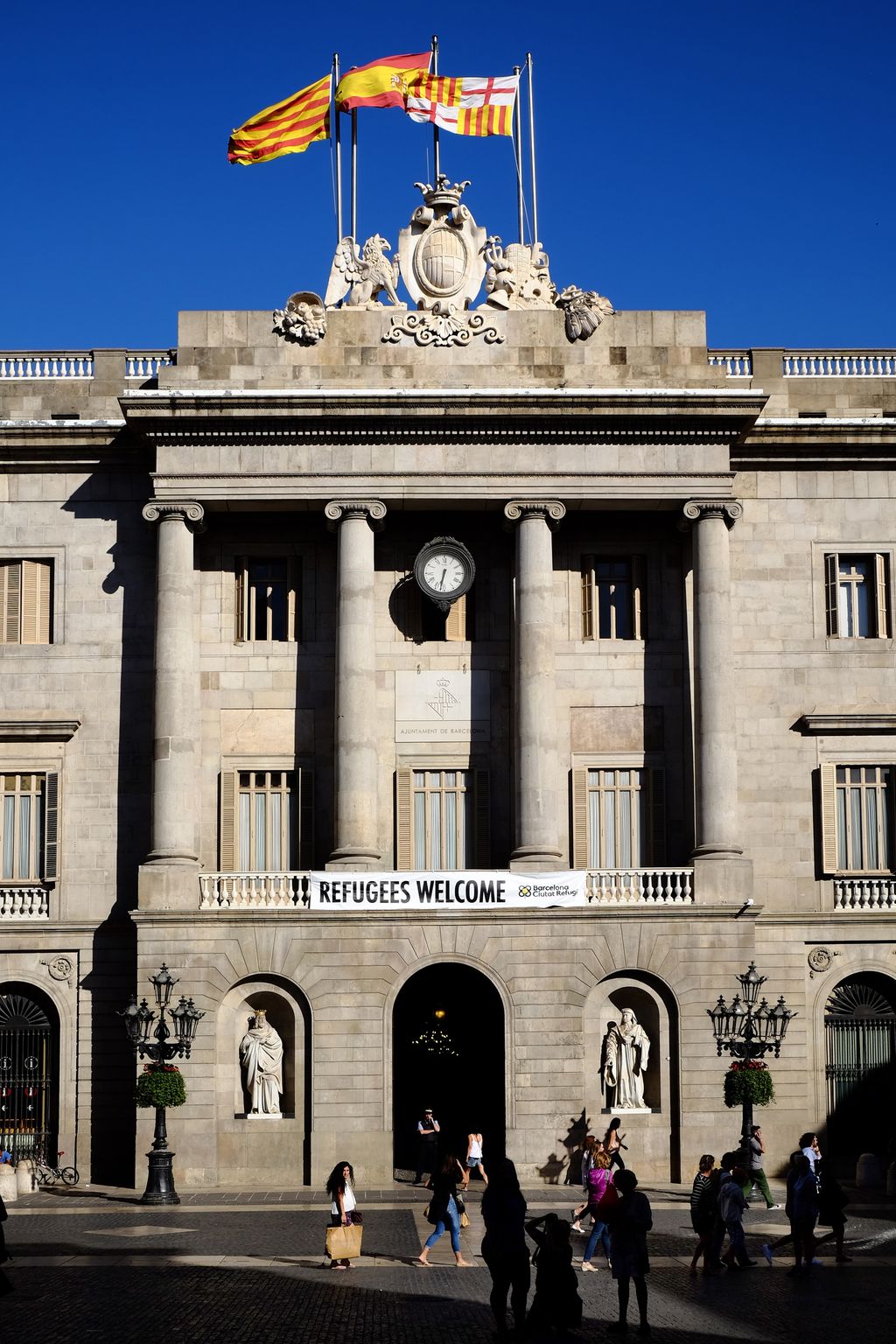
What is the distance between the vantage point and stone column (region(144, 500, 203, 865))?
1812 inches

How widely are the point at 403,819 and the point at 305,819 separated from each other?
2.44m

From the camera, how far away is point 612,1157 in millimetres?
36094

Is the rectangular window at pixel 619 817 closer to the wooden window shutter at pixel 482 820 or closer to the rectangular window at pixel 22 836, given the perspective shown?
the wooden window shutter at pixel 482 820

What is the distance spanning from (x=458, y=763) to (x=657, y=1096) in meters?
9.39

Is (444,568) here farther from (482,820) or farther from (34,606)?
(34,606)

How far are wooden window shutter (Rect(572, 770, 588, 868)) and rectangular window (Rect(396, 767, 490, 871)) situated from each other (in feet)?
7.08

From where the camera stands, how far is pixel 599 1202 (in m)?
30.2

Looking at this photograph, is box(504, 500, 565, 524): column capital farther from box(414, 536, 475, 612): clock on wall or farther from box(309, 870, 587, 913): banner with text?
box(309, 870, 587, 913): banner with text

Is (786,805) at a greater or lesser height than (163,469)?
lesser

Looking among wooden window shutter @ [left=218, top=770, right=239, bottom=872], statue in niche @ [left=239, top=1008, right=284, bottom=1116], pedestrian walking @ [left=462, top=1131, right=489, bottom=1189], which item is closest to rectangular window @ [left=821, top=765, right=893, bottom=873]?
pedestrian walking @ [left=462, top=1131, right=489, bottom=1189]

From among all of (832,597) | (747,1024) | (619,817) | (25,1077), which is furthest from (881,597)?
(25,1077)

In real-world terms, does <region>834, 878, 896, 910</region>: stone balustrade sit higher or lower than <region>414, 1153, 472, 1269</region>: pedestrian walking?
higher

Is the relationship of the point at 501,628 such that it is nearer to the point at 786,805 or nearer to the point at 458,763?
the point at 458,763

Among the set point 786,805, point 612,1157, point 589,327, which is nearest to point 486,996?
point 786,805
